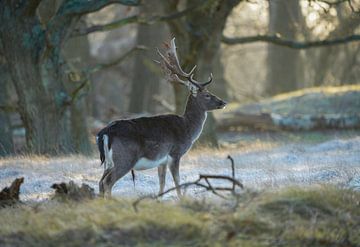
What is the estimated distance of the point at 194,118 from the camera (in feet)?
41.0

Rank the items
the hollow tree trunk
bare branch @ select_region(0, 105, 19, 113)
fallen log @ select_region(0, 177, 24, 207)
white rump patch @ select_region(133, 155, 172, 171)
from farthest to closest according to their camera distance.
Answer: bare branch @ select_region(0, 105, 19, 113)
the hollow tree trunk
white rump patch @ select_region(133, 155, 172, 171)
fallen log @ select_region(0, 177, 24, 207)

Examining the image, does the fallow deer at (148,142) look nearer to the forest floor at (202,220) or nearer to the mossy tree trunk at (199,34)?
the forest floor at (202,220)

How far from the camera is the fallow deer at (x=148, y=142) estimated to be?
10820mm

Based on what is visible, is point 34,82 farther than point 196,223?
Yes

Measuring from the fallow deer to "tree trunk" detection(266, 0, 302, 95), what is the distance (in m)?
20.2

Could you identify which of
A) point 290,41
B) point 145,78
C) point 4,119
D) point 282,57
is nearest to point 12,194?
point 4,119

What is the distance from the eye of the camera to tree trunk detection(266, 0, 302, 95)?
3234cm

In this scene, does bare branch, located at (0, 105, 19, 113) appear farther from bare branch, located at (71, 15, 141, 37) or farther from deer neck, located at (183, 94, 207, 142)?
deer neck, located at (183, 94, 207, 142)

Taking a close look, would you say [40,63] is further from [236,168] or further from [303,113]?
[303,113]

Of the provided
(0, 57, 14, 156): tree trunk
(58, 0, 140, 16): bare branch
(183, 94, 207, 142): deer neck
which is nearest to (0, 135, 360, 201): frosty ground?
(183, 94, 207, 142): deer neck

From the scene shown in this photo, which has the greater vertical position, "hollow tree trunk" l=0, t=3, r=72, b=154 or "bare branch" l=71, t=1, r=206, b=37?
"bare branch" l=71, t=1, r=206, b=37

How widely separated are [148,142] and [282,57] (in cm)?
2303

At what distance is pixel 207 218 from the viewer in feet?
29.2

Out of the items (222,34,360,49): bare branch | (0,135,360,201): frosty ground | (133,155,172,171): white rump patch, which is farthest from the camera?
(222,34,360,49): bare branch
